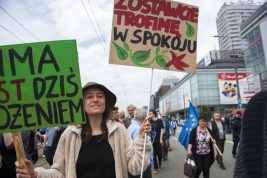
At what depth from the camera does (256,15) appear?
25703mm

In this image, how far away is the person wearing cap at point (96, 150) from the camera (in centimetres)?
201

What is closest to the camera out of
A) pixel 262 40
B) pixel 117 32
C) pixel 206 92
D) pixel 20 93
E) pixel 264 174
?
pixel 264 174

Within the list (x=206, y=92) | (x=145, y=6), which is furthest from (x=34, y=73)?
(x=206, y=92)

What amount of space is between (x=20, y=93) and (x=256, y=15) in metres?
29.6

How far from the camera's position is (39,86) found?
1763mm

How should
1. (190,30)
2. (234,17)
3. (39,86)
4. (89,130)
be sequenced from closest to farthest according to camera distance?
(39,86) < (89,130) < (190,30) < (234,17)

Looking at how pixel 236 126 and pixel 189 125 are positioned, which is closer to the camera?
pixel 189 125

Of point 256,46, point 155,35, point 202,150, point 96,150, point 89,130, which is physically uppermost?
point 256,46

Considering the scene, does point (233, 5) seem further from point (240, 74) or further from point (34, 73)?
point (34, 73)

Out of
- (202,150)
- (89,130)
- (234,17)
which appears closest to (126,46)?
(89,130)

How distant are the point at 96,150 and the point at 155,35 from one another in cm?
166

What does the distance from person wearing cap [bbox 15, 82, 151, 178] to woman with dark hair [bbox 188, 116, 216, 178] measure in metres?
3.10

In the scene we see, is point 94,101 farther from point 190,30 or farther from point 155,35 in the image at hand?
point 190,30

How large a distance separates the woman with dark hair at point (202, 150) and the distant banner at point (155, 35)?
2.43 meters
